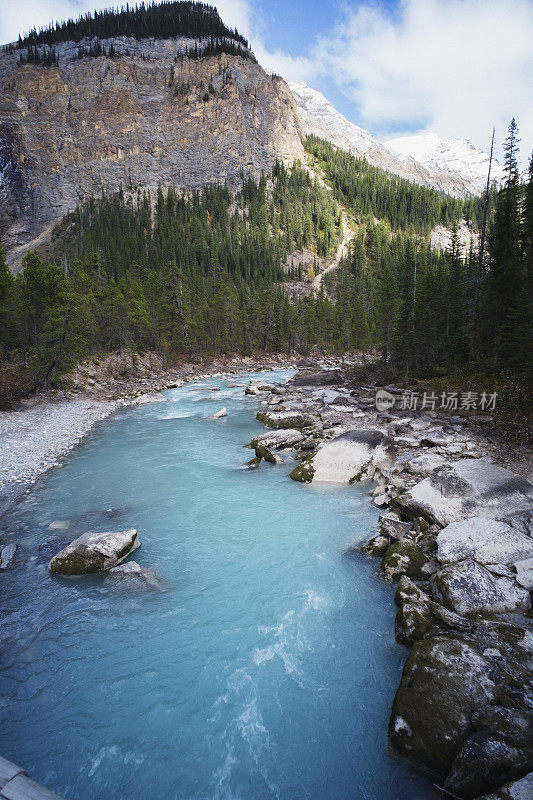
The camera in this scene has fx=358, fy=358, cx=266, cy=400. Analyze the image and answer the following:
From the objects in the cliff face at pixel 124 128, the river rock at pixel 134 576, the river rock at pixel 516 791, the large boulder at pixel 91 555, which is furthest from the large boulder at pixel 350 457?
the cliff face at pixel 124 128

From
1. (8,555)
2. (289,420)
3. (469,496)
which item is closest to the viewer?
(8,555)

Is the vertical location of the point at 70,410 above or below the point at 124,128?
below

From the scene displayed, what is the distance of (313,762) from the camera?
14.8 feet

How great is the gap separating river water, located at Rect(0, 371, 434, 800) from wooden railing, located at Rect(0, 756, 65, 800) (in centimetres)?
274

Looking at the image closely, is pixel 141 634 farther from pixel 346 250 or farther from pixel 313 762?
pixel 346 250

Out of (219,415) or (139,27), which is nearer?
(219,415)

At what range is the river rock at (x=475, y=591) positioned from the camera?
6.04 m

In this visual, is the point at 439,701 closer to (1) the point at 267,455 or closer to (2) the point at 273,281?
(1) the point at 267,455

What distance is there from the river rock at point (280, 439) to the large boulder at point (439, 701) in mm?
11437

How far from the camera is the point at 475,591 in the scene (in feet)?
20.4

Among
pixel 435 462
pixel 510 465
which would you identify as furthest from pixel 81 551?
pixel 510 465

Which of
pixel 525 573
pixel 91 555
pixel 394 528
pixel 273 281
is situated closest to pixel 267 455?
pixel 394 528

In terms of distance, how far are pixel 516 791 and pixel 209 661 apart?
4.20 m

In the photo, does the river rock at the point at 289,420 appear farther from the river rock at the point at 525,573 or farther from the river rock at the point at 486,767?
the river rock at the point at 486,767
